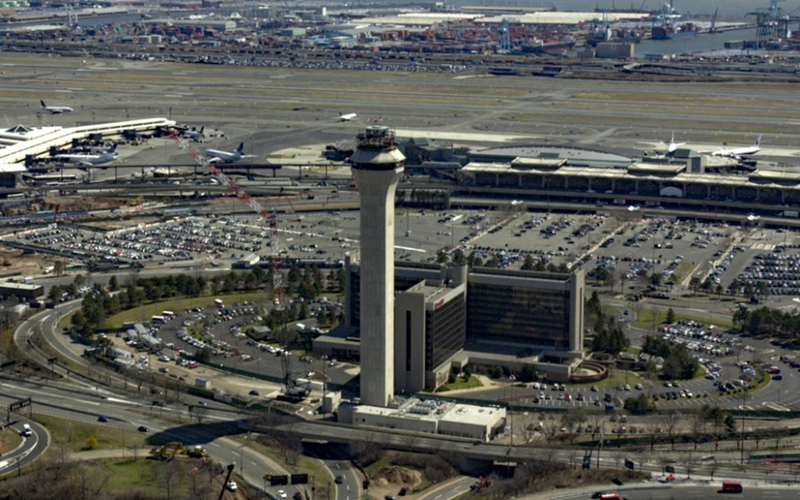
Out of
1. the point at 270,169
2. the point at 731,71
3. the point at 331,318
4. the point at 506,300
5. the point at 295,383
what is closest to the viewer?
the point at 295,383

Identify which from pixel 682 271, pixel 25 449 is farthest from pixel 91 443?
pixel 682 271

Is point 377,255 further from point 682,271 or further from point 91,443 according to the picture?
point 682,271

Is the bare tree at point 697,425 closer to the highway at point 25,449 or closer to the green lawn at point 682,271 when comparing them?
the highway at point 25,449

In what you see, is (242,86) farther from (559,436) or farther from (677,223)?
(559,436)

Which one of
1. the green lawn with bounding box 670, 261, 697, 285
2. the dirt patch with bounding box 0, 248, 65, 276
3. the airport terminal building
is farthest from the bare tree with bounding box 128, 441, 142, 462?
the green lawn with bounding box 670, 261, 697, 285

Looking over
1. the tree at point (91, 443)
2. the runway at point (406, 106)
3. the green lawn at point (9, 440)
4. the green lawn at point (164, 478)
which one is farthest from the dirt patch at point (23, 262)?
the runway at point (406, 106)

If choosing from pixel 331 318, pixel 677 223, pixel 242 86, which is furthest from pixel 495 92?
pixel 331 318
